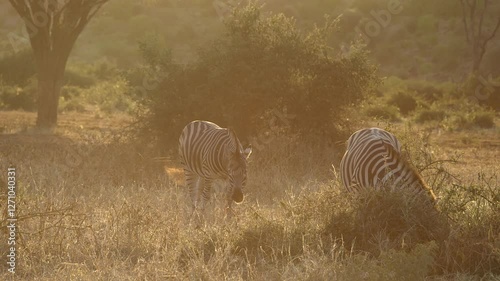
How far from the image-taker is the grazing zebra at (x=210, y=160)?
30.0ft

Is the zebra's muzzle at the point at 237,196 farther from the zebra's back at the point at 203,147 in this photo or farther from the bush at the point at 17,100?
the bush at the point at 17,100

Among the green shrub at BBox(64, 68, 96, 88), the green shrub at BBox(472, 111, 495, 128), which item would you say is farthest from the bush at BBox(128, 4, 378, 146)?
the green shrub at BBox(64, 68, 96, 88)

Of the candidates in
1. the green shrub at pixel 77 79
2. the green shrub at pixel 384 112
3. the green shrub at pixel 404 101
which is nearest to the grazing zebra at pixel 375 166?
the green shrub at pixel 384 112

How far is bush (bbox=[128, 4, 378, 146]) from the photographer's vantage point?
48.6ft

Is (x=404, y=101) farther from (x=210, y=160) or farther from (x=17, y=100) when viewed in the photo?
(x=210, y=160)

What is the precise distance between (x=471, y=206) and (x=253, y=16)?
8534mm

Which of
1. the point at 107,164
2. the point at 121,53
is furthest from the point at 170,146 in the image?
the point at 121,53

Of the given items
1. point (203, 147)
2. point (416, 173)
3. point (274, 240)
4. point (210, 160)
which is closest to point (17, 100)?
point (203, 147)

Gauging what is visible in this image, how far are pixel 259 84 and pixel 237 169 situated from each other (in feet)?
18.8

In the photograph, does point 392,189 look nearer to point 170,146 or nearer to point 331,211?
point 331,211

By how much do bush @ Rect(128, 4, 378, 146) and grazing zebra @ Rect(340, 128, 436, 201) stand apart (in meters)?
4.92

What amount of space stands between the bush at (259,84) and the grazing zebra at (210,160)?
3767 mm

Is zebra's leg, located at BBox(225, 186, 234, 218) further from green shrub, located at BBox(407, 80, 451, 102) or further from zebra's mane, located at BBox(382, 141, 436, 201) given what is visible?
green shrub, located at BBox(407, 80, 451, 102)

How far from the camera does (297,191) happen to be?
11.2 meters
